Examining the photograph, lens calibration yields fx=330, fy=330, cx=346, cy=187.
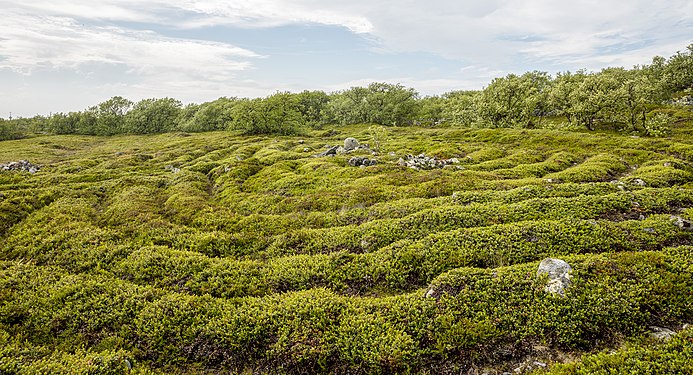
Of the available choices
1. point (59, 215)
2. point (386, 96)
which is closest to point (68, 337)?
point (59, 215)

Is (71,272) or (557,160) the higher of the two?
(557,160)

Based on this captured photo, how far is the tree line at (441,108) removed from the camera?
72.1 metres

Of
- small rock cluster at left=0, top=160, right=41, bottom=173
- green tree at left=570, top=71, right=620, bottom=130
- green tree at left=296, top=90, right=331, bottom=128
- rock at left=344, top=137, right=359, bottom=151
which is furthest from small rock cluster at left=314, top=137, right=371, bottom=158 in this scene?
green tree at left=296, top=90, right=331, bottom=128

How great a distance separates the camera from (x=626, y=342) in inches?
423

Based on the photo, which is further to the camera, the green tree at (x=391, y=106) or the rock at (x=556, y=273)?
the green tree at (x=391, y=106)

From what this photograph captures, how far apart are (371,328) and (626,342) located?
8403 millimetres

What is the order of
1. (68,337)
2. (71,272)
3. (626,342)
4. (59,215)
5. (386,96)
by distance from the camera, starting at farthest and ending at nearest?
(386,96), (59,215), (71,272), (68,337), (626,342)

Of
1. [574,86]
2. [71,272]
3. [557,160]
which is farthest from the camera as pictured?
[574,86]

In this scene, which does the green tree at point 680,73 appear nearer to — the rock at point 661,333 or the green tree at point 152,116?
the rock at point 661,333

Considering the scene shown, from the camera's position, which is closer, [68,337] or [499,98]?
[68,337]

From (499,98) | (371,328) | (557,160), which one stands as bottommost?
(371,328)

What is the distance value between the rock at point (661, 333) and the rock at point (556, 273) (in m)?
2.64

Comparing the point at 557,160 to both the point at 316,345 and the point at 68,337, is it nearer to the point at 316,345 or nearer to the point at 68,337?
the point at 316,345

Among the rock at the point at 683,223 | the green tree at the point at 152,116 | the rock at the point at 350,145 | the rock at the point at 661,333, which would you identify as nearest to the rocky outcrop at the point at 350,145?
the rock at the point at 350,145
